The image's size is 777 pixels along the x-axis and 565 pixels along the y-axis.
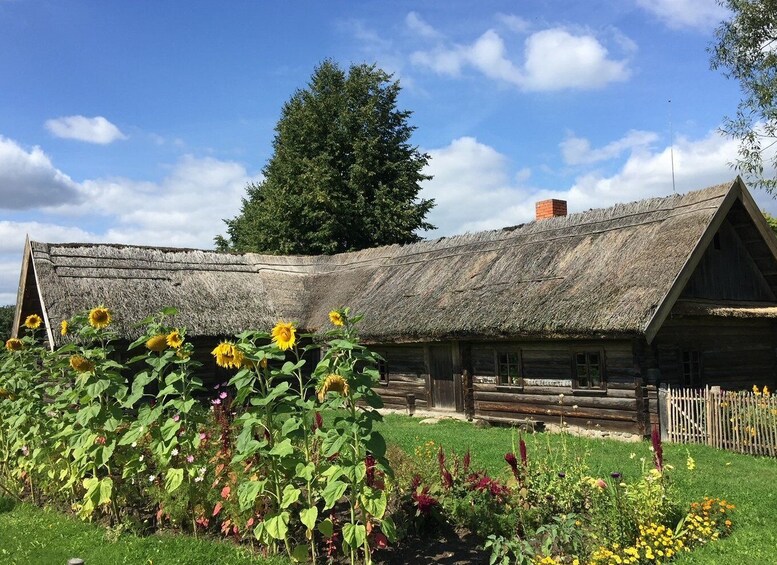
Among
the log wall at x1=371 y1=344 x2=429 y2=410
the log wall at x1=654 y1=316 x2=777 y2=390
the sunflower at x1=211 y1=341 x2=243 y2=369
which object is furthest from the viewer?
the log wall at x1=371 y1=344 x2=429 y2=410

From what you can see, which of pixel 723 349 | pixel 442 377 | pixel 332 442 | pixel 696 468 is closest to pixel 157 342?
pixel 332 442

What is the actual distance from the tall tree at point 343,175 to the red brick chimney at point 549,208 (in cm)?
1194

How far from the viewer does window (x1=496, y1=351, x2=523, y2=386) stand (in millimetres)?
15320

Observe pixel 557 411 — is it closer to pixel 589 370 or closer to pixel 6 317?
pixel 589 370

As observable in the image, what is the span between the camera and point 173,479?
6199mm

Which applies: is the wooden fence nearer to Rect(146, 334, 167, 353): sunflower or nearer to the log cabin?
the log cabin

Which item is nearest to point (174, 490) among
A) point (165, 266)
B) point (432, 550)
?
point (432, 550)

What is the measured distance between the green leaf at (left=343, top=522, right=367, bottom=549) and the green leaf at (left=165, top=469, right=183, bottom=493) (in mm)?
2017

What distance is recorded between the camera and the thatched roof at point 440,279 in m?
13.3

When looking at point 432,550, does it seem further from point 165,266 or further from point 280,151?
point 280,151

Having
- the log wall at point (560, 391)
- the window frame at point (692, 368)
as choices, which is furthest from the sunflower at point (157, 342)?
the window frame at point (692, 368)

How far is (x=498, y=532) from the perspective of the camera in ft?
19.9

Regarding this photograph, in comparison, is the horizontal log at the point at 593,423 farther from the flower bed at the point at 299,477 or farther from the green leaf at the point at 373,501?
the green leaf at the point at 373,501

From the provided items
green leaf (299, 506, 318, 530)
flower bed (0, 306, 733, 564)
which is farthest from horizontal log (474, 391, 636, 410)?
green leaf (299, 506, 318, 530)
